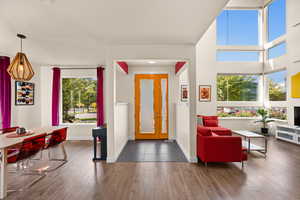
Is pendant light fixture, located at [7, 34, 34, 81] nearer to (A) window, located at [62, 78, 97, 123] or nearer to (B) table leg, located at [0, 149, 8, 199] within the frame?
(B) table leg, located at [0, 149, 8, 199]

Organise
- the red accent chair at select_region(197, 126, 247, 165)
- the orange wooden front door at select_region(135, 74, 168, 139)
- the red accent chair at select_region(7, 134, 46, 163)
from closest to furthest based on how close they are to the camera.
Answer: the red accent chair at select_region(7, 134, 46, 163)
the red accent chair at select_region(197, 126, 247, 165)
the orange wooden front door at select_region(135, 74, 168, 139)

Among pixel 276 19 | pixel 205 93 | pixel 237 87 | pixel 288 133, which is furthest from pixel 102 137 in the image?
pixel 276 19

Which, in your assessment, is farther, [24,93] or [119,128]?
[24,93]

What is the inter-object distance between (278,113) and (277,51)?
2410mm

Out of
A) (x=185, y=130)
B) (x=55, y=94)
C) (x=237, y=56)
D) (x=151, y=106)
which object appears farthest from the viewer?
(x=237, y=56)

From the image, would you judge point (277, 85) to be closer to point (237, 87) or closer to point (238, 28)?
point (237, 87)

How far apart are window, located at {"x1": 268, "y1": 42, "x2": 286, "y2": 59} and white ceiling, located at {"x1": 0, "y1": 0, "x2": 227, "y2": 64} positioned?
470cm

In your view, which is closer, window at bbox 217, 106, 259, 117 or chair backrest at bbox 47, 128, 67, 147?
chair backrest at bbox 47, 128, 67, 147

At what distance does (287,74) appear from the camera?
5.38m

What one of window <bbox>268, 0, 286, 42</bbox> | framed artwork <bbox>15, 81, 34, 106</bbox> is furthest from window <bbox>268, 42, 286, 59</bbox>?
framed artwork <bbox>15, 81, 34, 106</bbox>

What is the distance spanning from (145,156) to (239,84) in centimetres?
550

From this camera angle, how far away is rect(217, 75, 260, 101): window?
681 centimetres

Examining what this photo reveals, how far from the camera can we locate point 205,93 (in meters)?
6.54

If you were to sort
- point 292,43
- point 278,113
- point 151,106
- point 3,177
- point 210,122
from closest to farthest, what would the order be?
point 3,177
point 292,43
point 151,106
point 210,122
point 278,113
